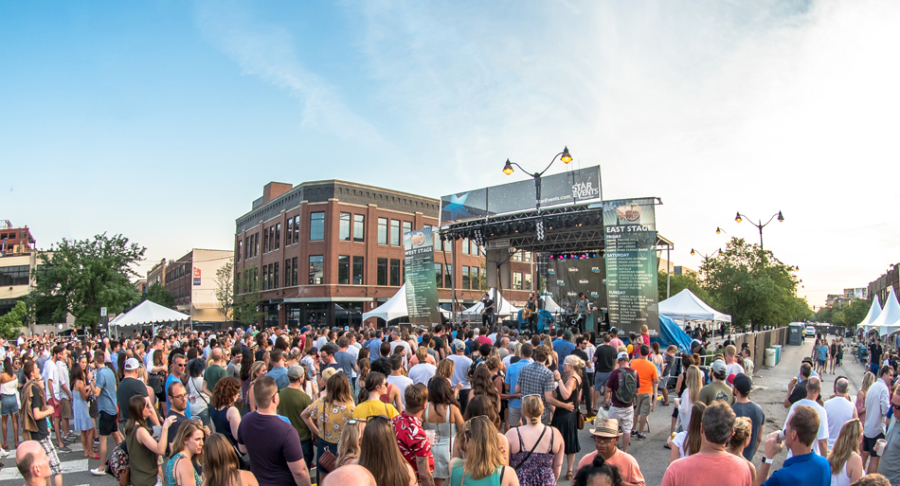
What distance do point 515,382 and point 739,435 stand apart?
3.80 meters

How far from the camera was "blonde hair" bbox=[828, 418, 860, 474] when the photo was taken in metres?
4.18

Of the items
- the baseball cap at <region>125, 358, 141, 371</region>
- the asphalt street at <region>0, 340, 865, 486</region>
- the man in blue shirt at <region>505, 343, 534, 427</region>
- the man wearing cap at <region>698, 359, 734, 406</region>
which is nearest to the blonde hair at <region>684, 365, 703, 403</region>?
the man wearing cap at <region>698, 359, 734, 406</region>

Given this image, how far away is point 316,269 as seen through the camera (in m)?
40.8

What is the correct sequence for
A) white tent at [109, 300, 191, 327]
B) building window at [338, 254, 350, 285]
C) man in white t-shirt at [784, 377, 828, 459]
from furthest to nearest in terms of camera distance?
building window at [338, 254, 350, 285] < white tent at [109, 300, 191, 327] < man in white t-shirt at [784, 377, 828, 459]

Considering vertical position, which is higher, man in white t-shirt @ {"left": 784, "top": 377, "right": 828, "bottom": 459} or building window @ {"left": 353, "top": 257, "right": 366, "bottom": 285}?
building window @ {"left": 353, "top": 257, "right": 366, "bottom": 285}

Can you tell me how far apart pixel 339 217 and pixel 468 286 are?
13.8 meters

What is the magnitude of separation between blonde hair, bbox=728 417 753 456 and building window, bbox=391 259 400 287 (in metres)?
40.0

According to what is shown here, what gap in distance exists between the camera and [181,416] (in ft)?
A: 16.2

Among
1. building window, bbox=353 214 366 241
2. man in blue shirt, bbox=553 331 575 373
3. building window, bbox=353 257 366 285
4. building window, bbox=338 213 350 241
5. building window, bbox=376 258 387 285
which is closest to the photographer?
man in blue shirt, bbox=553 331 575 373

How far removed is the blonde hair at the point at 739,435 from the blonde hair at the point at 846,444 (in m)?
1.16

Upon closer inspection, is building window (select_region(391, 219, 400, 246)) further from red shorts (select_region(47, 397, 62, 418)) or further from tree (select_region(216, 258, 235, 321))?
red shorts (select_region(47, 397, 62, 418))

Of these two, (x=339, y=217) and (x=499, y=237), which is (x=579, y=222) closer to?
(x=499, y=237)

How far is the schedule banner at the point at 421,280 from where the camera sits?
22.0m

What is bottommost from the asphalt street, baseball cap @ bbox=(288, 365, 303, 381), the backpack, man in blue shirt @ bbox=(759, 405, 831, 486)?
the asphalt street
